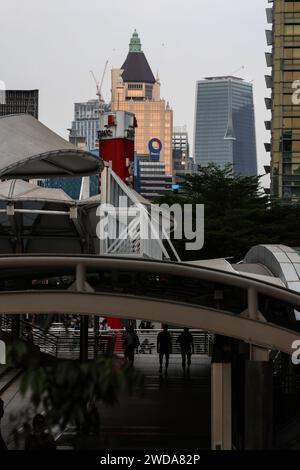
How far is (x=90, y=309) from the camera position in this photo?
52.7 ft

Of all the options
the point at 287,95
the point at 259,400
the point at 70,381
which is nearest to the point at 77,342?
the point at 259,400

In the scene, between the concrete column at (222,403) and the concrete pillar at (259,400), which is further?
the concrete column at (222,403)

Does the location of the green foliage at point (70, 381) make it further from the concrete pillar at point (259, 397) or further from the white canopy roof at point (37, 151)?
the white canopy roof at point (37, 151)

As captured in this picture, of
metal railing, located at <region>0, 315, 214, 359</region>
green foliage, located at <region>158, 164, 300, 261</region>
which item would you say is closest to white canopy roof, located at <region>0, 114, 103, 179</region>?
metal railing, located at <region>0, 315, 214, 359</region>

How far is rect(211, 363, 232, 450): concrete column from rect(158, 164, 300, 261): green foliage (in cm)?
4494

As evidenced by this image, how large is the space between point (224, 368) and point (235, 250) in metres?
46.5

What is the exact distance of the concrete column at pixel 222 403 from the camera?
16.9 meters

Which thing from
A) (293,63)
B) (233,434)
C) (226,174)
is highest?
(293,63)

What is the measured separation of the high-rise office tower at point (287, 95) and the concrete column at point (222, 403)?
7303 cm

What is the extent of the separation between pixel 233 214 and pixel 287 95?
29.2 metres

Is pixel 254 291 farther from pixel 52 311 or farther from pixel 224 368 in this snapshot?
pixel 52 311

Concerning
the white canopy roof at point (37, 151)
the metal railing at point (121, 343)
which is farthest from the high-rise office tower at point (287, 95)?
the white canopy roof at point (37, 151)

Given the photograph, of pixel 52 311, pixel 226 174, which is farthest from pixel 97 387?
pixel 226 174

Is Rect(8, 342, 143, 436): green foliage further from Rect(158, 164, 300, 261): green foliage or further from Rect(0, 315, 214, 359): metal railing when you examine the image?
Rect(158, 164, 300, 261): green foliage
